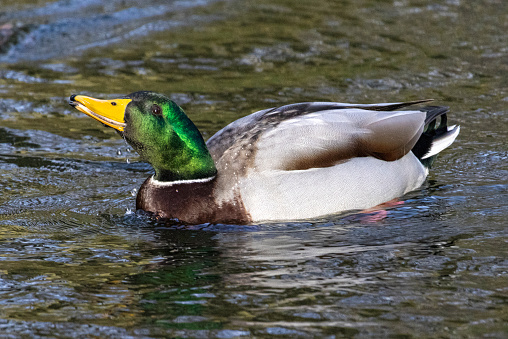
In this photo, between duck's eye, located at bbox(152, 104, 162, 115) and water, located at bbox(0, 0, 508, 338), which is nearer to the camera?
water, located at bbox(0, 0, 508, 338)

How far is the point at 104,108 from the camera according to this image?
581cm

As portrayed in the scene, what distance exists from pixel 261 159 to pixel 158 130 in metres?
0.77

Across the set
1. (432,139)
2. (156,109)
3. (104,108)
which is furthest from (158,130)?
(432,139)

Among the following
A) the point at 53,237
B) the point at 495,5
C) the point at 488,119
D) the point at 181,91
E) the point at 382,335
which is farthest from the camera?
the point at 495,5

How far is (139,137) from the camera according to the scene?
5910 millimetres

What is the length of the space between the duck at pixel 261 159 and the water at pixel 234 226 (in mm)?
155

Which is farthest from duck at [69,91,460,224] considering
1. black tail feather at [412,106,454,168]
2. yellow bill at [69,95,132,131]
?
black tail feather at [412,106,454,168]

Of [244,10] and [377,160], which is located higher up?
[244,10]

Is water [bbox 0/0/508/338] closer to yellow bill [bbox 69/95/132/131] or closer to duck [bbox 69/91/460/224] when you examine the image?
duck [bbox 69/91/460/224]

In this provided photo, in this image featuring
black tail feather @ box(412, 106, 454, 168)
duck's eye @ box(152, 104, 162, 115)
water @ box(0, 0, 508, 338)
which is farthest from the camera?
black tail feather @ box(412, 106, 454, 168)

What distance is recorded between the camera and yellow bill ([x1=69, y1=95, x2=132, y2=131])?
18.9 ft

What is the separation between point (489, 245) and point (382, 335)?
1562 millimetres

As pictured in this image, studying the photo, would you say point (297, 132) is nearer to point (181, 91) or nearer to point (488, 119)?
point (488, 119)

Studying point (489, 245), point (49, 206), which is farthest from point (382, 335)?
point (49, 206)
